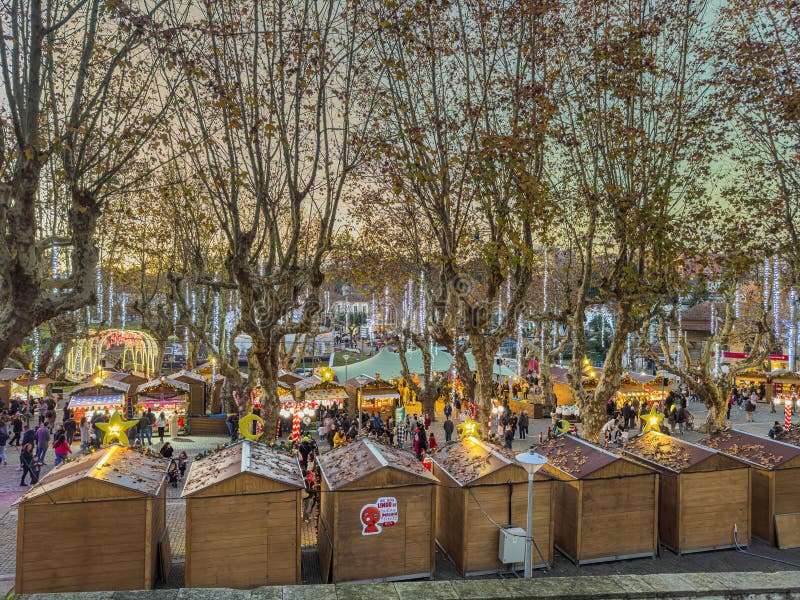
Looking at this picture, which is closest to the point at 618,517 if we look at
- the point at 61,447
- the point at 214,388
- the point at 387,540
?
the point at 387,540

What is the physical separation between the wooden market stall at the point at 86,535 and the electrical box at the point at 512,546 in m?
5.26

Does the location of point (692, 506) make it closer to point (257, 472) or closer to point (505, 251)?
point (505, 251)

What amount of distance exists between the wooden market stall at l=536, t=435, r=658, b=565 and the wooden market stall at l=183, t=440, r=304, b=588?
181 inches

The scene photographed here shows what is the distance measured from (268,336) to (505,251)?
6.12m

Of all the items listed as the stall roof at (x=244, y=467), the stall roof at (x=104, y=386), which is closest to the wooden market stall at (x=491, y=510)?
the stall roof at (x=244, y=467)

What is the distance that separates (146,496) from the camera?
25.3 ft

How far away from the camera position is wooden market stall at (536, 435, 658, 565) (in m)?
9.26

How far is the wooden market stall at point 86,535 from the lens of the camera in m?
7.38

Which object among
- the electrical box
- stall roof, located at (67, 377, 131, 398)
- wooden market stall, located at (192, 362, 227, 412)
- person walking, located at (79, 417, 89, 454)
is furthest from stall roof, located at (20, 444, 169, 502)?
wooden market stall, located at (192, 362, 227, 412)

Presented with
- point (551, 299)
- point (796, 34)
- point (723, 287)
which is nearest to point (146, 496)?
point (796, 34)

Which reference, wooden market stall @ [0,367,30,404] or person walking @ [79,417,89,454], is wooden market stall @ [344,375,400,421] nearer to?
person walking @ [79,417,89,454]

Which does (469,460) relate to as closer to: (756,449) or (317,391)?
(756,449)

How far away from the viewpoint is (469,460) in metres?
9.69

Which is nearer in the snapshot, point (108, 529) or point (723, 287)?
point (108, 529)
